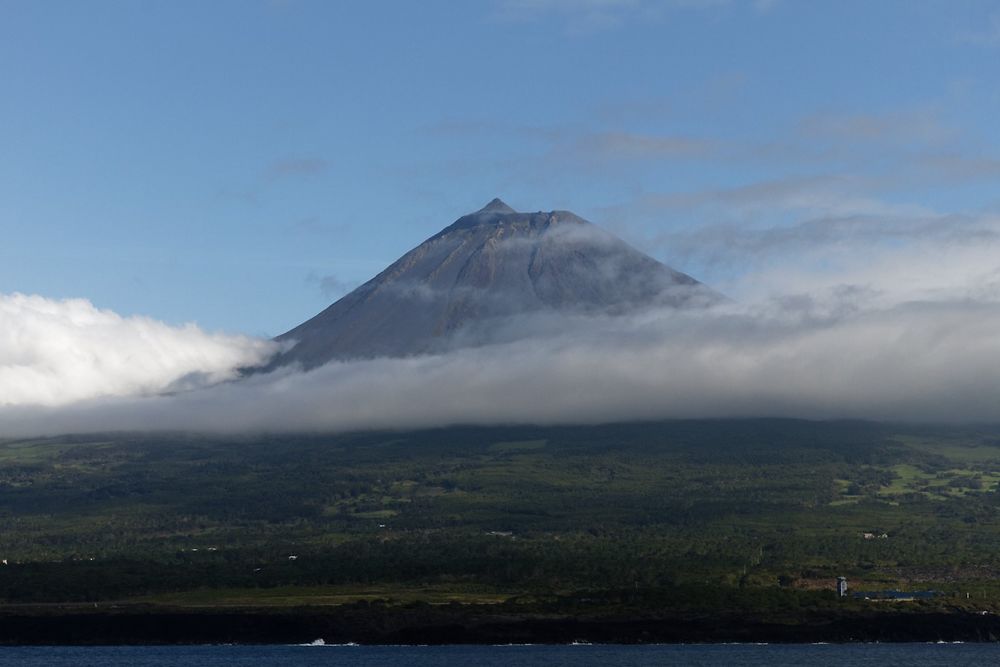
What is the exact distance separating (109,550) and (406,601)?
57.8 m

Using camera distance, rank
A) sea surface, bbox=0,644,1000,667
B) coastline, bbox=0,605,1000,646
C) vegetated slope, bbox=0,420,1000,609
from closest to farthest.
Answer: sea surface, bbox=0,644,1000,667, coastline, bbox=0,605,1000,646, vegetated slope, bbox=0,420,1000,609

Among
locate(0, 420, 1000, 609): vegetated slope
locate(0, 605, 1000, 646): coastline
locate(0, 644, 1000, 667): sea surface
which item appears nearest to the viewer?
locate(0, 644, 1000, 667): sea surface

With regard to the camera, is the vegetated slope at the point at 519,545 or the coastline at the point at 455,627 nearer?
the coastline at the point at 455,627

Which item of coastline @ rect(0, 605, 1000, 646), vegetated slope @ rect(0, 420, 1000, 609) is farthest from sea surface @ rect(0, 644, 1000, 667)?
vegetated slope @ rect(0, 420, 1000, 609)

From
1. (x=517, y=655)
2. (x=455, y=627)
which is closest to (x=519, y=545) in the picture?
(x=455, y=627)

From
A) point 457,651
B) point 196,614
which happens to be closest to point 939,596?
point 457,651

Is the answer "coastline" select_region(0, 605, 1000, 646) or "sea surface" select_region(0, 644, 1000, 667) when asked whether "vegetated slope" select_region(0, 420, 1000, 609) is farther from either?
"sea surface" select_region(0, 644, 1000, 667)

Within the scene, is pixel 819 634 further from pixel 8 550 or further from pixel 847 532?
pixel 8 550

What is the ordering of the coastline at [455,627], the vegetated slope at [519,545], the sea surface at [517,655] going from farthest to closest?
the vegetated slope at [519,545]
the coastline at [455,627]
the sea surface at [517,655]

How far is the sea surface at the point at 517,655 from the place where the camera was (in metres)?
94.8

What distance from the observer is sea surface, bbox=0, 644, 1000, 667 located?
94.8 meters

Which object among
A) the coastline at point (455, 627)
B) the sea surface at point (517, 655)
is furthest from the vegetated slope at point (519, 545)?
the sea surface at point (517, 655)

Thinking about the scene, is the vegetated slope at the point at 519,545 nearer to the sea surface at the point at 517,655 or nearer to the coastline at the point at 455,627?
the coastline at the point at 455,627

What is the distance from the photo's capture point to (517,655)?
99.8 metres
